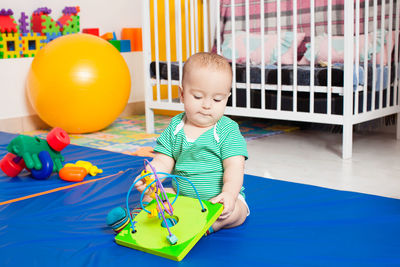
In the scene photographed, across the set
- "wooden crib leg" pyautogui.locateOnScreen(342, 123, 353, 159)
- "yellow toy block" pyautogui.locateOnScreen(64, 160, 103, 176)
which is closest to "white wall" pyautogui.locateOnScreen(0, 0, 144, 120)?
"yellow toy block" pyautogui.locateOnScreen(64, 160, 103, 176)

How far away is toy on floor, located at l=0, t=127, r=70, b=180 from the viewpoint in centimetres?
180

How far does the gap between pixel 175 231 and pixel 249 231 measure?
0.23 meters

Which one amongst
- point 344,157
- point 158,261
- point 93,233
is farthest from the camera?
point 344,157

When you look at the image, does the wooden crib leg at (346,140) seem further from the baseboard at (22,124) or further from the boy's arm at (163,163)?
the baseboard at (22,124)

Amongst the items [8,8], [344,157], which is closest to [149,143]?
[344,157]

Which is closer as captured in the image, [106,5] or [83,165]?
[83,165]

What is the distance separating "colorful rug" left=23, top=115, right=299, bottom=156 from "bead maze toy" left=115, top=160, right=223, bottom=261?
112 centimetres

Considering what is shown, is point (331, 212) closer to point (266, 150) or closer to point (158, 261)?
point (158, 261)

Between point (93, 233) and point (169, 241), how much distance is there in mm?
261

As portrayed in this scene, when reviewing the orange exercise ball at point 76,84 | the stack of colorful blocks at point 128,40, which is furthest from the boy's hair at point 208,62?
the stack of colorful blocks at point 128,40

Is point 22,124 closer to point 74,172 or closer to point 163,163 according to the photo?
point 74,172

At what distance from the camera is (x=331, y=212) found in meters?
1.39

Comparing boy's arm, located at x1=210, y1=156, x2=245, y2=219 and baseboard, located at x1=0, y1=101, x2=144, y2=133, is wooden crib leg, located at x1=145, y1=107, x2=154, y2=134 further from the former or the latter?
boy's arm, located at x1=210, y1=156, x2=245, y2=219

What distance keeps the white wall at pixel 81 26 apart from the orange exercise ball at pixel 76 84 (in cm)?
22
